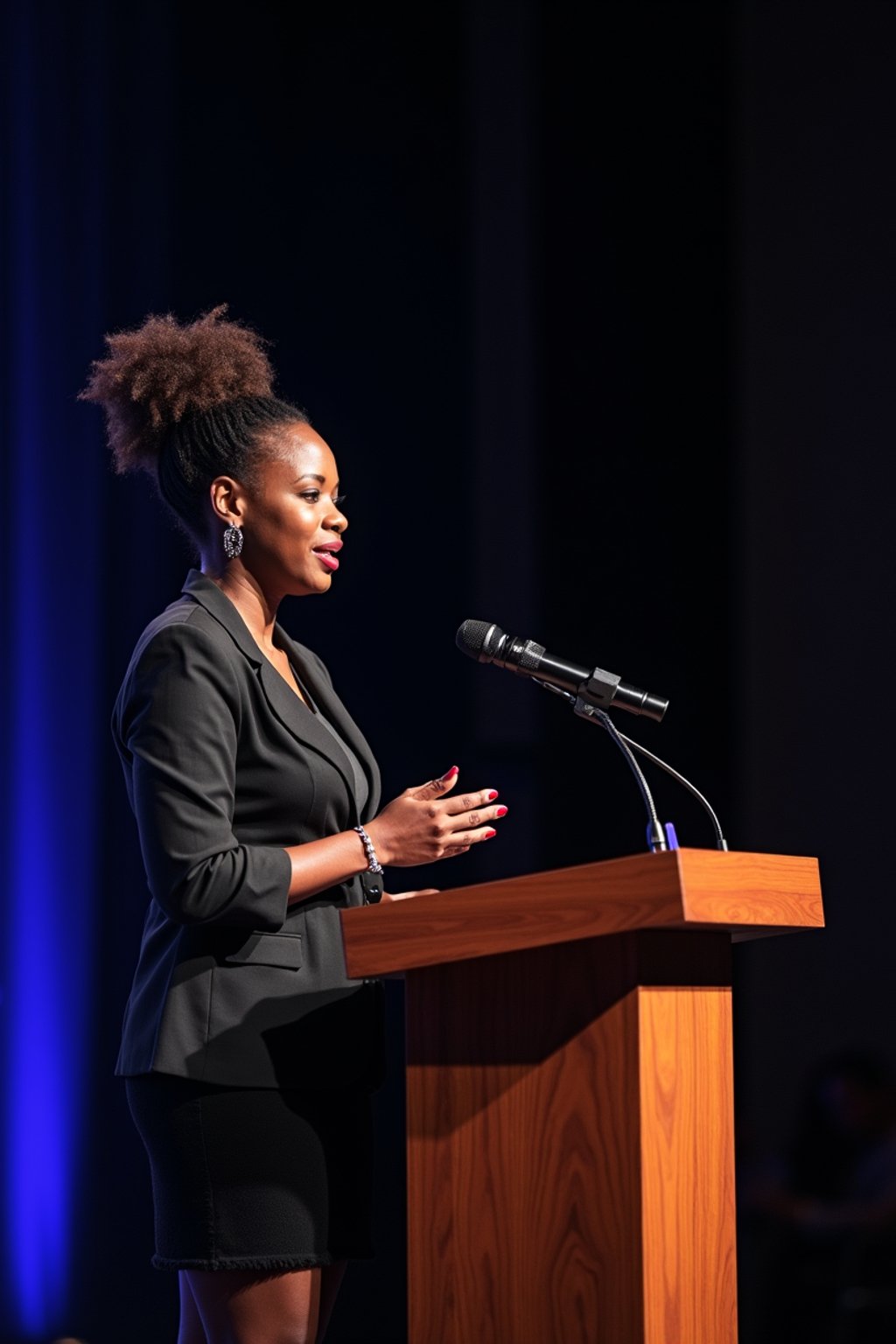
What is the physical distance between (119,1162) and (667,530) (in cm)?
221

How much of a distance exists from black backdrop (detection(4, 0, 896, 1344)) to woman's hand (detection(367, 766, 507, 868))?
178cm

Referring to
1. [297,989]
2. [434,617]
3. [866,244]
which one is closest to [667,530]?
[434,617]

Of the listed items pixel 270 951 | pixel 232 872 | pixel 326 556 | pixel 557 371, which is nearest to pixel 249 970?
pixel 270 951

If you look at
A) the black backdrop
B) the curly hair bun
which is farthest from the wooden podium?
the black backdrop

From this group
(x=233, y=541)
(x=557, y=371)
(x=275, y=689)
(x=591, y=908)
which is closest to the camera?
(x=591, y=908)

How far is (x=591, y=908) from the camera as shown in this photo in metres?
1.50

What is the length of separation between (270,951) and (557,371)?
Answer: 9.33 feet

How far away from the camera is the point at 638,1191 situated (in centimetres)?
146

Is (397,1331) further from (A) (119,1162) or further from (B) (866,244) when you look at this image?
(B) (866,244)

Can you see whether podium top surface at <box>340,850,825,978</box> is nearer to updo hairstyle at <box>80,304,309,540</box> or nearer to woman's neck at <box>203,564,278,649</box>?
woman's neck at <box>203,564,278,649</box>

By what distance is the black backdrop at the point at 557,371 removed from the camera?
3.68 meters

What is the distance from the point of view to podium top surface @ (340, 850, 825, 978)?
4.79 ft

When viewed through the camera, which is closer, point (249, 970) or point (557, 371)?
point (249, 970)

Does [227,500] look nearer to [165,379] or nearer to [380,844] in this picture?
[165,379]
